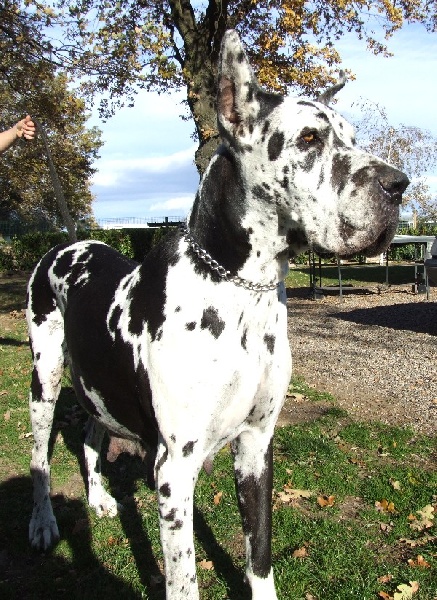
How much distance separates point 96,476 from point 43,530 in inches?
23.5

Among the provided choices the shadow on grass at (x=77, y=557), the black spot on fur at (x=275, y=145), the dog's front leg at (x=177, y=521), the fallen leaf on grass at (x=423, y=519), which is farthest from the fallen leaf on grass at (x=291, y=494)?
the black spot on fur at (x=275, y=145)

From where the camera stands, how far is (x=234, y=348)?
2.44m

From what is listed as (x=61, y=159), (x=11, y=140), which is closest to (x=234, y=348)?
(x=11, y=140)

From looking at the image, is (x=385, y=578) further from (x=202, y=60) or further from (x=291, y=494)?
(x=202, y=60)

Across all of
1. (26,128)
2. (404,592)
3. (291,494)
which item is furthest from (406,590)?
(26,128)

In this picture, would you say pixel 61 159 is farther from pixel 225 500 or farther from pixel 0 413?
pixel 225 500

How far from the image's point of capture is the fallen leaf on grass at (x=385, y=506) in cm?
424

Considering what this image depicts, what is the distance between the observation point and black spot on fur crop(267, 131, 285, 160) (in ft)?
7.57

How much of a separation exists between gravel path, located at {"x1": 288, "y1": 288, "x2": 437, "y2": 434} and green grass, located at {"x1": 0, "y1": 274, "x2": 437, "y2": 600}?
824 mm

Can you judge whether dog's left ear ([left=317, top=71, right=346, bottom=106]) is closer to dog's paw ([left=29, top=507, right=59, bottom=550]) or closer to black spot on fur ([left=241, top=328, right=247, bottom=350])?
black spot on fur ([left=241, top=328, right=247, bottom=350])

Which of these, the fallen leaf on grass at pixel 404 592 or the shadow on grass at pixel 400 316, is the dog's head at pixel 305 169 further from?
the shadow on grass at pixel 400 316

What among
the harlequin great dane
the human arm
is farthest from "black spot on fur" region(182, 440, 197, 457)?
the human arm

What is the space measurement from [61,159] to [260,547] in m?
27.0

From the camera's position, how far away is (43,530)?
155 inches
